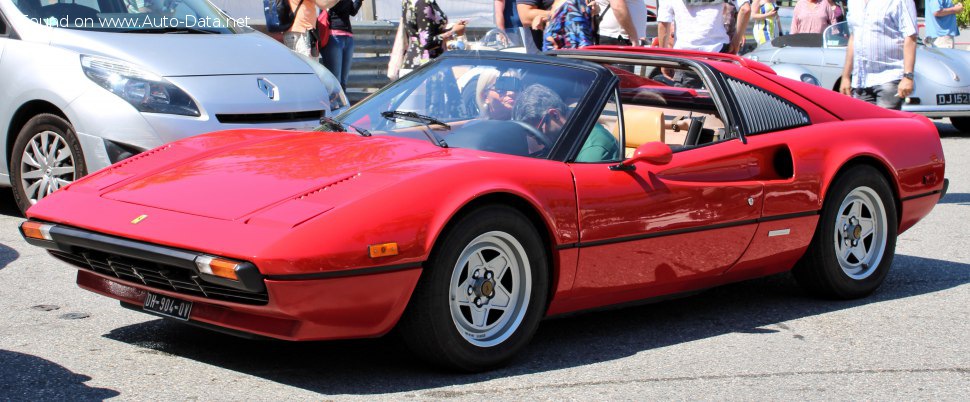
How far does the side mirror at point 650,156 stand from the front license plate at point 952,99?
8921mm

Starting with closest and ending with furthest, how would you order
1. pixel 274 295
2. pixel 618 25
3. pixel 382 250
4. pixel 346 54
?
pixel 274 295
pixel 382 250
pixel 618 25
pixel 346 54

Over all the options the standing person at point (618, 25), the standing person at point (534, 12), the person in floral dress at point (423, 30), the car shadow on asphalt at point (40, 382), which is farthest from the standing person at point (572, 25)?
the car shadow on asphalt at point (40, 382)

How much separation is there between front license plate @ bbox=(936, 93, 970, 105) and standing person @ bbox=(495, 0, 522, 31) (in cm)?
482

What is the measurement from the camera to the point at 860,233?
5.87 metres

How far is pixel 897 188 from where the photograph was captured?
5965mm

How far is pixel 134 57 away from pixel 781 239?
3.74 metres

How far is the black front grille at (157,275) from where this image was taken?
154 inches

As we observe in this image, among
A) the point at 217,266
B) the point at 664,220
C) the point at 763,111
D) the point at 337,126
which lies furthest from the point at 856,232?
the point at 217,266

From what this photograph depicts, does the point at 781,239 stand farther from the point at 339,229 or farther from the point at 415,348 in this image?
the point at 339,229

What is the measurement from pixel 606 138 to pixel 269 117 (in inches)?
114

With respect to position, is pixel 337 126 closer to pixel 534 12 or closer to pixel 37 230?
pixel 37 230

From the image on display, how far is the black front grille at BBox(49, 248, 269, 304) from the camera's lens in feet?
12.8

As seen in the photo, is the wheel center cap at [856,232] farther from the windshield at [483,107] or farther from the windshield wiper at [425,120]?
the windshield wiper at [425,120]

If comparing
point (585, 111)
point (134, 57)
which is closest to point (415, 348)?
point (585, 111)
